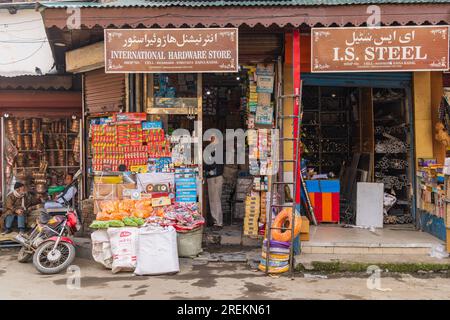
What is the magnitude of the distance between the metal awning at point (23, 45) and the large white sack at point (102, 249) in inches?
208

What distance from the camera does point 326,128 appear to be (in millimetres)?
12719

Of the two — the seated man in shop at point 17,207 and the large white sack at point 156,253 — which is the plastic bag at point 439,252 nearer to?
the large white sack at point 156,253

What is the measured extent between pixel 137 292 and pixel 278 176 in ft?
11.6

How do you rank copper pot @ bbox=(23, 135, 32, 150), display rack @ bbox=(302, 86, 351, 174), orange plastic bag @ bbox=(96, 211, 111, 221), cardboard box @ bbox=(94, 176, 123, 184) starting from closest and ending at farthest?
orange plastic bag @ bbox=(96, 211, 111, 221)
cardboard box @ bbox=(94, 176, 123, 184)
copper pot @ bbox=(23, 135, 32, 150)
display rack @ bbox=(302, 86, 351, 174)

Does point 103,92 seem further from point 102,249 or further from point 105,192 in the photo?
point 102,249

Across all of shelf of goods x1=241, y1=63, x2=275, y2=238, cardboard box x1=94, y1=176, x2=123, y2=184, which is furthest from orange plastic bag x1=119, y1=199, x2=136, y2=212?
shelf of goods x1=241, y1=63, x2=275, y2=238

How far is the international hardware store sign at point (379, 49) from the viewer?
7684 mm

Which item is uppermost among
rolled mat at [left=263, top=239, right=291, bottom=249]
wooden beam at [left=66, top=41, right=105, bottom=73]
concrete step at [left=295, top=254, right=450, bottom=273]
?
wooden beam at [left=66, top=41, right=105, bottom=73]

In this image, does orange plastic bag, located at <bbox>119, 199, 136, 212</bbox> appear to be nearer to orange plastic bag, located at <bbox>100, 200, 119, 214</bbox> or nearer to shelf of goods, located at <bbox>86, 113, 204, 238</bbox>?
orange plastic bag, located at <bbox>100, 200, 119, 214</bbox>

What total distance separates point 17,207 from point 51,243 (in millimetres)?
3693

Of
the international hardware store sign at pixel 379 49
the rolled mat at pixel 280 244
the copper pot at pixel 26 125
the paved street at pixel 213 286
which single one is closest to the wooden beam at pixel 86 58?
the copper pot at pixel 26 125

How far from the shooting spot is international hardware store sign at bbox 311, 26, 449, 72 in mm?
7684

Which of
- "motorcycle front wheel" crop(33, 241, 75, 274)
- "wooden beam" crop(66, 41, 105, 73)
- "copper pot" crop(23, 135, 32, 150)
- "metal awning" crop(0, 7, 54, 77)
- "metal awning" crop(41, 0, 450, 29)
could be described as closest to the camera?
"metal awning" crop(41, 0, 450, 29)

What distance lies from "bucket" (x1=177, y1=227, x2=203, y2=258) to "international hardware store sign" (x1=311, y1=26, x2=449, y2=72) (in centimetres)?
363
